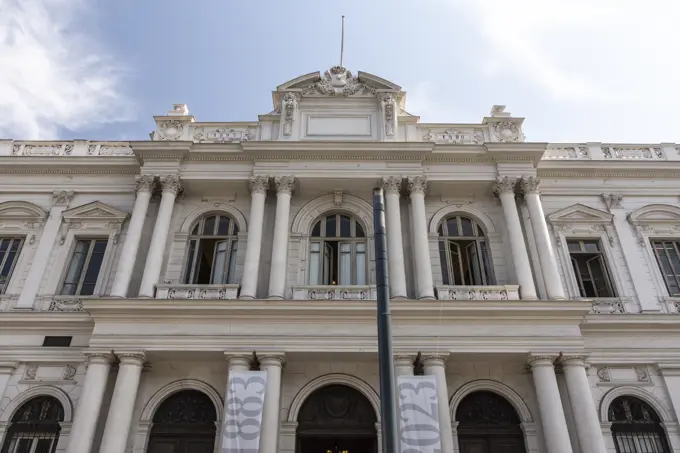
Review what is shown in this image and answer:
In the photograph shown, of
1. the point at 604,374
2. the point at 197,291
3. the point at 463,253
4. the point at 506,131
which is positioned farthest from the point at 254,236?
the point at 604,374

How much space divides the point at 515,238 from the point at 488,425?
527cm

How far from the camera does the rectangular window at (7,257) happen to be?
15942mm

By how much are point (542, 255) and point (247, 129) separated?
34.3ft

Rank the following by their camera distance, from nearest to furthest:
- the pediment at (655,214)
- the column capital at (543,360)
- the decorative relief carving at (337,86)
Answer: the column capital at (543,360)
the pediment at (655,214)
the decorative relief carving at (337,86)

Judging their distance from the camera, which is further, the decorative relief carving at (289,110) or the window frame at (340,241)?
the decorative relief carving at (289,110)

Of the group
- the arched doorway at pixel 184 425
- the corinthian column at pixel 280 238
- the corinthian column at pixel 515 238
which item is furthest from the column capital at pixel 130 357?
the corinthian column at pixel 515 238

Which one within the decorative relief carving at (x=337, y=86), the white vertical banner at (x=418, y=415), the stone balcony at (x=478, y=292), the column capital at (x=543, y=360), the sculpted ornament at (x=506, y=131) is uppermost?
the decorative relief carving at (x=337, y=86)

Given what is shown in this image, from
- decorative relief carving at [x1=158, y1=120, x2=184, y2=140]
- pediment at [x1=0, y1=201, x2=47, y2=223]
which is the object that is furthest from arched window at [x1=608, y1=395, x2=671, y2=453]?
pediment at [x1=0, y1=201, x2=47, y2=223]

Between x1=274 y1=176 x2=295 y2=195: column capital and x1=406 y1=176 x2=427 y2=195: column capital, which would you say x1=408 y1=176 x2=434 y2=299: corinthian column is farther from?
x1=274 y1=176 x2=295 y2=195: column capital

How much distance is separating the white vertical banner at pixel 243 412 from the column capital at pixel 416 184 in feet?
23.6

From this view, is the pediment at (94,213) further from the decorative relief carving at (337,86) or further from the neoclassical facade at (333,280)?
the decorative relief carving at (337,86)

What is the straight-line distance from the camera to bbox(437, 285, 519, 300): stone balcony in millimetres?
14203

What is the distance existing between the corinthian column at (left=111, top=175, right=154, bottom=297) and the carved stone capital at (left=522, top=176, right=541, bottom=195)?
1174 centimetres

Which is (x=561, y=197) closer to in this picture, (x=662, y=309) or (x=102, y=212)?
(x=662, y=309)
